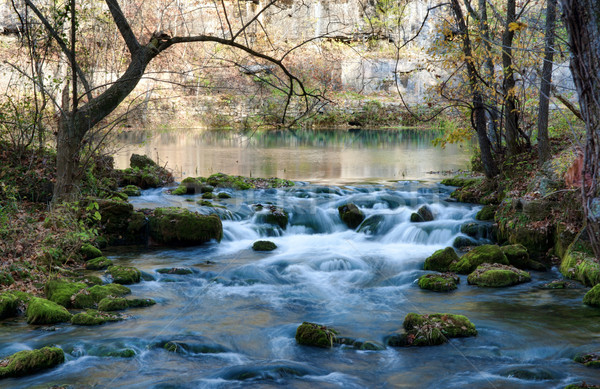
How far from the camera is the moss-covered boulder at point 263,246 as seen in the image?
10805 millimetres

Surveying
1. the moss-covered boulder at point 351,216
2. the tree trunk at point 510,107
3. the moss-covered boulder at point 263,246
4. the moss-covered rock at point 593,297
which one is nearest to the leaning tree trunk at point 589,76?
the moss-covered rock at point 593,297

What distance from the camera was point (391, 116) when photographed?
42.1m

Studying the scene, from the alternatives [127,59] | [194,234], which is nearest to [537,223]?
[194,234]

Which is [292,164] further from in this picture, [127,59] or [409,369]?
[409,369]

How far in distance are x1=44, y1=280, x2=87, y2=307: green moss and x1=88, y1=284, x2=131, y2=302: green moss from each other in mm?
218

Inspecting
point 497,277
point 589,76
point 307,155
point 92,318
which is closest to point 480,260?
point 497,277

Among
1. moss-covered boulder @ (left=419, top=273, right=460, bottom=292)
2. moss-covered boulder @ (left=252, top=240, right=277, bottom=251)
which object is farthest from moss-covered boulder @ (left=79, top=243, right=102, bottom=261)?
moss-covered boulder @ (left=419, top=273, right=460, bottom=292)

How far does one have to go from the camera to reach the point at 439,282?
8.11 m

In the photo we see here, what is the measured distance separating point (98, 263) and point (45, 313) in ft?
8.27

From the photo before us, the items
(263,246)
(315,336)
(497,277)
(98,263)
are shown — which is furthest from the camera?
(263,246)

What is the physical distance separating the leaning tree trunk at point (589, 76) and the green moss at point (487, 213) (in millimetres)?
9278

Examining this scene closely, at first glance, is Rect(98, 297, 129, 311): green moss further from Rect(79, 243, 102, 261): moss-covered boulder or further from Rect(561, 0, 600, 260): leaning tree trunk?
Rect(561, 0, 600, 260): leaning tree trunk

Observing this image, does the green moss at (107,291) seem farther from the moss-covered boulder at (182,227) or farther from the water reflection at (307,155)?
the water reflection at (307,155)

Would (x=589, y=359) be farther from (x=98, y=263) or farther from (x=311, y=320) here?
(x=98, y=263)
